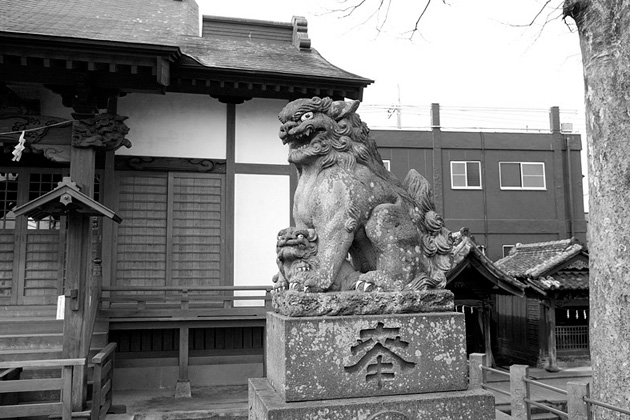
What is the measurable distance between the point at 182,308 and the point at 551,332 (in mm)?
9552

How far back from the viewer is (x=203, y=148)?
9.58 m

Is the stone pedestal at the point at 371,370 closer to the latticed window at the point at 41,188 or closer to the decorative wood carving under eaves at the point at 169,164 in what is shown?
the decorative wood carving under eaves at the point at 169,164

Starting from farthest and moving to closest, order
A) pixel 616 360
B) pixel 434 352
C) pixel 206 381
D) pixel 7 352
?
pixel 206 381, pixel 7 352, pixel 616 360, pixel 434 352

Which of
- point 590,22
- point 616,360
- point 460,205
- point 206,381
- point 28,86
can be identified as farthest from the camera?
point 460,205

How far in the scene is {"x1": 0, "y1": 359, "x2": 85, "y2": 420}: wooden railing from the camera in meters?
6.02

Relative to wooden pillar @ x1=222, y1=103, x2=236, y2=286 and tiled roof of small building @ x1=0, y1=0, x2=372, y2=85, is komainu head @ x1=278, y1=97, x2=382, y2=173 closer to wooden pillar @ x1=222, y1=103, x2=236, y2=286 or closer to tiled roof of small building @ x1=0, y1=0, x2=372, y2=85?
tiled roof of small building @ x1=0, y1=0, x2=372, y2=85

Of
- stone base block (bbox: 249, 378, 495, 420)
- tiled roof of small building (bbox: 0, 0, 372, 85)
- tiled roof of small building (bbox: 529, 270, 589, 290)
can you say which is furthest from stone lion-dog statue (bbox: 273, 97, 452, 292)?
tiled roof of small building (bbox: 529, 270, 589, 290)

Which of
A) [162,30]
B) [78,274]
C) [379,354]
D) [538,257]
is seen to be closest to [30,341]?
[78,274]

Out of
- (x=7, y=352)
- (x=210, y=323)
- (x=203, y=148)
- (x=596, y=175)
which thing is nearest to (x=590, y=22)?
(x=596, y=175)

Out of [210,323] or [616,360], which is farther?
[210,323]

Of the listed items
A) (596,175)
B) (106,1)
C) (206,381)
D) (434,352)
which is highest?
(106,1)

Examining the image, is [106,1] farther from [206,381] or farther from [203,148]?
[206,381]

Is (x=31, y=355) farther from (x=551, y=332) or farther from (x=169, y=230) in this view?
(x=551, y=332)

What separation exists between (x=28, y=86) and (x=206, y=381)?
572 centimetres
